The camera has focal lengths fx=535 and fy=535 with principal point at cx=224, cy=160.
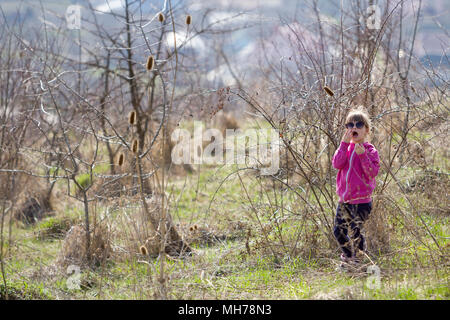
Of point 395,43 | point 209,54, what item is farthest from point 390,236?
point 209,54

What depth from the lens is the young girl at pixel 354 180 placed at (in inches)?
173

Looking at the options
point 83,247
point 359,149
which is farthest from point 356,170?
point 83,247

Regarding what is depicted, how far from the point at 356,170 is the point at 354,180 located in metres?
0.09

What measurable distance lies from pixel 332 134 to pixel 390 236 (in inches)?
42.7

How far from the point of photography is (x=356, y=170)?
177 inches

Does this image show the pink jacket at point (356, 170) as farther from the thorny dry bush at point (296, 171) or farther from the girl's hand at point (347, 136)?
the thorny dry bush at point (296, 171)

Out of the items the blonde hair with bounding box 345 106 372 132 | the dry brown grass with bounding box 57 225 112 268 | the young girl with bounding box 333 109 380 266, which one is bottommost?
the dry brown grass with bounding box 57 225 112 268

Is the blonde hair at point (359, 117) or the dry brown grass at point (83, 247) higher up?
the blonde hair at point (359, 117)

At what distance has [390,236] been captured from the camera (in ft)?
16.2

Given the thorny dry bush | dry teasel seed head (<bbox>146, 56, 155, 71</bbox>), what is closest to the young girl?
the thorny dry bush

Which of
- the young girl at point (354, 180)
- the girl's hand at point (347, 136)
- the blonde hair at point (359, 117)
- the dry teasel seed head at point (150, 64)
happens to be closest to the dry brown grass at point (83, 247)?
the young girl at point (354, 180)

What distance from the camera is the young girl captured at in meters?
4.40

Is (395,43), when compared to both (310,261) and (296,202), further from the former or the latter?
(310,261)

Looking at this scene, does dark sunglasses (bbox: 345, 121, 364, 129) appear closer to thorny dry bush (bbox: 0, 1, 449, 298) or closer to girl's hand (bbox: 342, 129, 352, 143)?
girl's hand (bbox: 342, 129, 352, 143)
